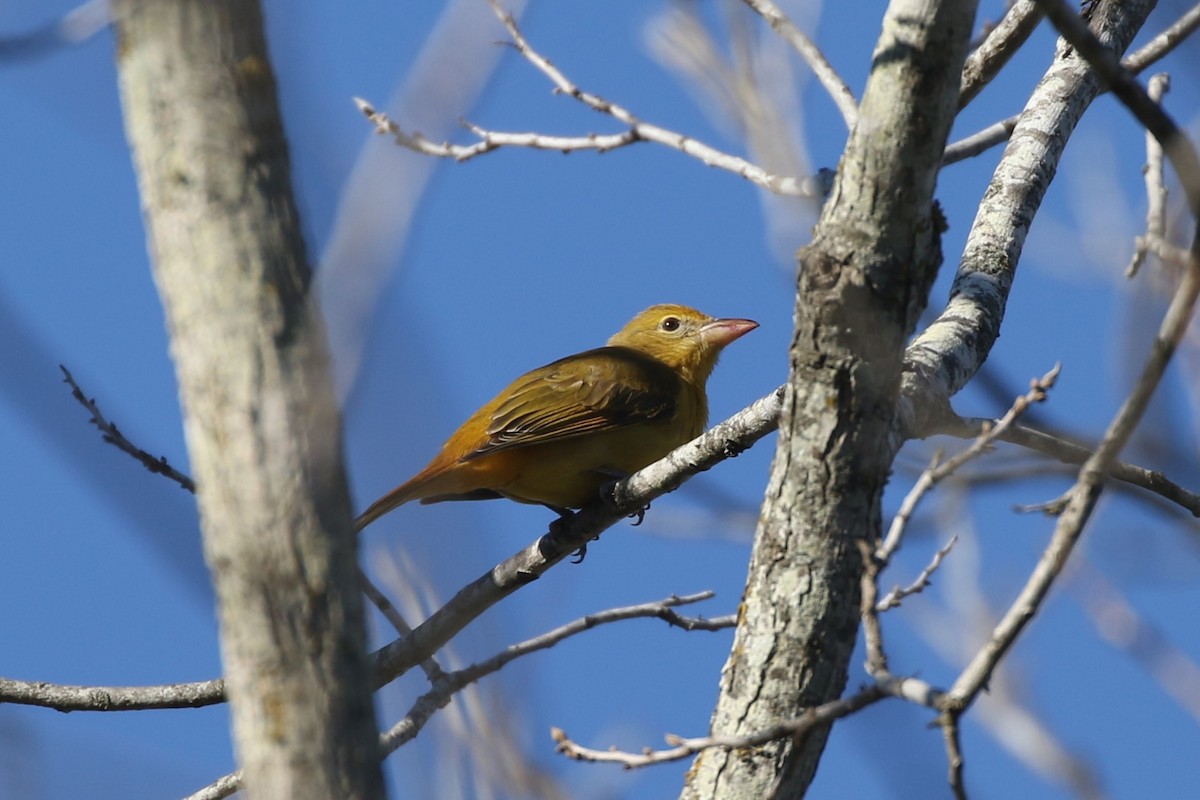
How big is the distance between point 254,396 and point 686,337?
586 cm

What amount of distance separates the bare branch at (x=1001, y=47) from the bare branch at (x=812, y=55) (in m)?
0.48

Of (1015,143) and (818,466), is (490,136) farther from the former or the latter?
(818,466)

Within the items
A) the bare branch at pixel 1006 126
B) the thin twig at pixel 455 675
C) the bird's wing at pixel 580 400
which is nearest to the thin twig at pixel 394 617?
the thin twig at pixel 455 675

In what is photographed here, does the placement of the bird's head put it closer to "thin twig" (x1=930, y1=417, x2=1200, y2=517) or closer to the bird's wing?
the bird's wing

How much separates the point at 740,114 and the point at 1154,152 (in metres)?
1.58

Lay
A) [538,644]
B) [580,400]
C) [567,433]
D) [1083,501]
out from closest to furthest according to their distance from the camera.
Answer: [1083,501] < [538,644] < [567,433] < [580,400]

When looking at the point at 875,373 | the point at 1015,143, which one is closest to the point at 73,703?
the point at 875,373

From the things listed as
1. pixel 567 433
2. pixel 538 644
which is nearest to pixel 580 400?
pixel 567 433

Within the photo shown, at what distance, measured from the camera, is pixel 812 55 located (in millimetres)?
4867

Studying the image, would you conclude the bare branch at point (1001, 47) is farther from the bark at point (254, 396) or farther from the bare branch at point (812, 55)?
the bark at point (254, 396)

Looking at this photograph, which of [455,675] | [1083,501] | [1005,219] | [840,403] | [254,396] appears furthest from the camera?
[1005,219]

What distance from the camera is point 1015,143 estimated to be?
5.05 meters

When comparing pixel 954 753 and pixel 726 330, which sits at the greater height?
pixel 726 330

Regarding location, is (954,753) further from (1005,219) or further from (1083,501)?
(1005,219)
